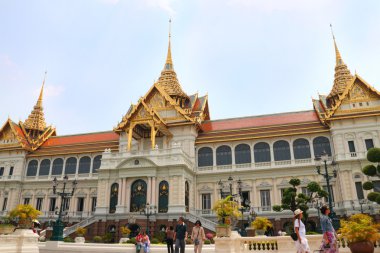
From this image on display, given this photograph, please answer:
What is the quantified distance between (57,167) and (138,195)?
15.3 m

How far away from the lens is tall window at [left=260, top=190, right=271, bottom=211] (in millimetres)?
31156

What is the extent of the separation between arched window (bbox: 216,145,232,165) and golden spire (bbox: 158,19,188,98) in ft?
32.0

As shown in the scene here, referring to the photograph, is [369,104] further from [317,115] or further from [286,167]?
[286,167]

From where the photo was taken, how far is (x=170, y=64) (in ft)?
153

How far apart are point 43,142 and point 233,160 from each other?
2754 cm

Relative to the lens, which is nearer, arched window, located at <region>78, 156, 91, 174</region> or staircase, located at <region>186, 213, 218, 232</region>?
staircase, located at <region>186, 213, 218, 232</region>

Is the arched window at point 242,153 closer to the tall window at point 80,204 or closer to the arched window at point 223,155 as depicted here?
the arched window at point 223,155

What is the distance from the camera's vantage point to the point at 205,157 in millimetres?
34906

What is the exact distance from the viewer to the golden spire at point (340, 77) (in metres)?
37.1

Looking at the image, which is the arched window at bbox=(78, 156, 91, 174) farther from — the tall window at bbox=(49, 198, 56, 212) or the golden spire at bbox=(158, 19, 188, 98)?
the golden spire at bbox=(158, 19, 188, 98)

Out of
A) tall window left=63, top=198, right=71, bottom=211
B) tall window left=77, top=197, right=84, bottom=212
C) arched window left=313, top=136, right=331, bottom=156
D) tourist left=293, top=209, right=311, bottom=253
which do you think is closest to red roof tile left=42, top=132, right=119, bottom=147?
tall window left=77, top=197, right=84, bottom=212

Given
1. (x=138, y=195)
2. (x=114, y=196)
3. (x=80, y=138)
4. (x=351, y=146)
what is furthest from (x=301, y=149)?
(x=80, y=138)

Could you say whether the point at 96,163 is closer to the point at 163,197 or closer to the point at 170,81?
the point at 163,197

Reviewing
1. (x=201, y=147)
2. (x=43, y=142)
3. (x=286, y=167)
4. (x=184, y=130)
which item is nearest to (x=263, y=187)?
(x=286, y=167)
